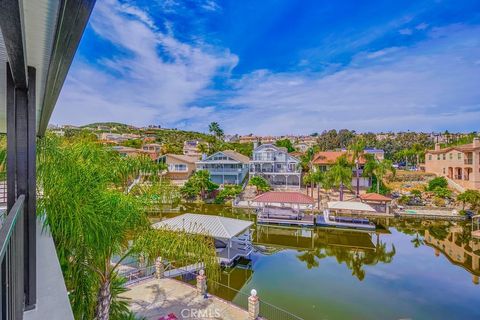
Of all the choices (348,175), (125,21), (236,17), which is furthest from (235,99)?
(125,21)

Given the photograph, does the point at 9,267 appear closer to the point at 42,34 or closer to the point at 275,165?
the point at 42,34

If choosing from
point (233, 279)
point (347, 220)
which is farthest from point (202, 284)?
point (347, 220)

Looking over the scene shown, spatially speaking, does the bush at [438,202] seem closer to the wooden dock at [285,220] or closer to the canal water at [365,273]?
the canal water at [365,273]

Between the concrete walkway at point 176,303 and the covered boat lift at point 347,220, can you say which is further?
the covered boat lift at point 347,220

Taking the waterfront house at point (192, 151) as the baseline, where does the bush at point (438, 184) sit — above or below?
below

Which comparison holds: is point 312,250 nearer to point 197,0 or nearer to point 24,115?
point 197,0

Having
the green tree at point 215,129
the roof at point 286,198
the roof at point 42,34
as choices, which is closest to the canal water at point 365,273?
the roof at point 286,198
